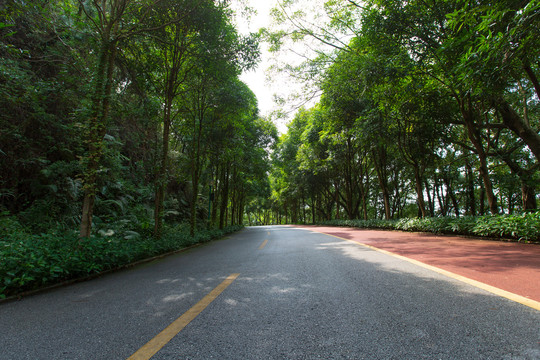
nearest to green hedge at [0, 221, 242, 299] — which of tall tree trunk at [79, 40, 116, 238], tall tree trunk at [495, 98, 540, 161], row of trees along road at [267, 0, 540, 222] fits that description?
tall tree trunk at [79, 40, 116, 238]

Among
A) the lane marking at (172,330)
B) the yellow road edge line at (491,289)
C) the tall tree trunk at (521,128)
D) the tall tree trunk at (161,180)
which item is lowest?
the lane marking at (172,330)

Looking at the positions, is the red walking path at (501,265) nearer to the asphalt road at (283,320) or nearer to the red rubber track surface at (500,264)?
the red rubber track surface at (500,264)

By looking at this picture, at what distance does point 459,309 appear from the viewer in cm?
251

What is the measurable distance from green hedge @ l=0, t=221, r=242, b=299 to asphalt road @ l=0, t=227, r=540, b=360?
0.32 metres

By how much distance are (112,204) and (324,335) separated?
11363 millimetres

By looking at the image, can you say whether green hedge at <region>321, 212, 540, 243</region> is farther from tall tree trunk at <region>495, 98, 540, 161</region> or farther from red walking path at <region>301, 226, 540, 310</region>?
tall tree trunk at <region>495, 98, 540, 161</region>

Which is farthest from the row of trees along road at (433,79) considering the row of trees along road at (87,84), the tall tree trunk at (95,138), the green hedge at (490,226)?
the tall tree trunk at (95,138)

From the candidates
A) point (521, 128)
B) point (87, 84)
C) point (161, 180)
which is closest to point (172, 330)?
point (87, 84)

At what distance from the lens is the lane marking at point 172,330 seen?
1884 millimetres

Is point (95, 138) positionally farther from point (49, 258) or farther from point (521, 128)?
point (521, 128)

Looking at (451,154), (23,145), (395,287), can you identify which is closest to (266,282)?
(395,287)

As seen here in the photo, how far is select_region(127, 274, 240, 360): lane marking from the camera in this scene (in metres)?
1.88

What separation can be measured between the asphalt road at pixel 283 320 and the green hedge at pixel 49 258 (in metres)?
0.32

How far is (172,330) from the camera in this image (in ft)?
7.41
